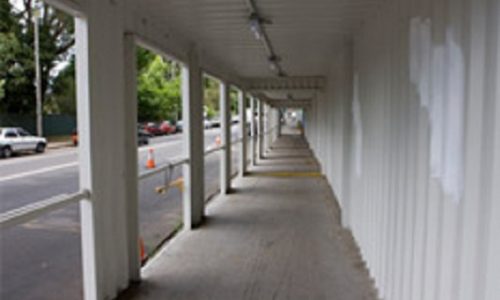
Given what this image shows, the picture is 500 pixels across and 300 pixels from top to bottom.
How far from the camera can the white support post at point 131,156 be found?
3.89 metres

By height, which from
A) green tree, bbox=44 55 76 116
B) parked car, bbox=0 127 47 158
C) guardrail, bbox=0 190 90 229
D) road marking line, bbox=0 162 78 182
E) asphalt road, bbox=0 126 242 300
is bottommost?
asphalt road, bbox=0 126 242 300

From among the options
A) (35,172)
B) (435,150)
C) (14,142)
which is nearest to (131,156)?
(435,150)

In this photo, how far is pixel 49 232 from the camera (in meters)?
5.92

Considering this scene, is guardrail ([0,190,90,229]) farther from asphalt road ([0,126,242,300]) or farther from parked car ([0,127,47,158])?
parked car ([0,127,47,158])

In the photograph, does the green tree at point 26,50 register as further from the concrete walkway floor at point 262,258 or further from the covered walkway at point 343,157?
the concrete walkway floor at point 262,258

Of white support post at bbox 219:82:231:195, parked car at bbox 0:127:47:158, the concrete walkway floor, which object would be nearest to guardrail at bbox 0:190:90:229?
the concrete walkway floor

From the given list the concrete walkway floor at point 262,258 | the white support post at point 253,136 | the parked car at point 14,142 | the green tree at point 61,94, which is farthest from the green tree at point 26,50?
the concrete walkway floor at point 262,258

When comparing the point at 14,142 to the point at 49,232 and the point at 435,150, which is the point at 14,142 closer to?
the point at 49,232

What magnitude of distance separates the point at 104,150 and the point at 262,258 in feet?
7.28

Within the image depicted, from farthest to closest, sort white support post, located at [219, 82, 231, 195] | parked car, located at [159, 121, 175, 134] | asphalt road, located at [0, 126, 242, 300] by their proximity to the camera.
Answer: parked car, located at [159, 121, 175, 134], white support post, located at [219, 82, 231, 195], asphalt road, located at [0, 126, 242, 300]

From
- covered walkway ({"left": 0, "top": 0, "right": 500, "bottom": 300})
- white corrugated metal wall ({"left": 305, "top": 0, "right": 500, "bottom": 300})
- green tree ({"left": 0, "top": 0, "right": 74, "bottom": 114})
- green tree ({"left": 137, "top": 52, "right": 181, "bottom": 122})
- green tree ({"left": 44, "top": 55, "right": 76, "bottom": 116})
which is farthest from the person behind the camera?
green tree ({"left": 137, "top": 52, "right": 181, "bottom": 122})

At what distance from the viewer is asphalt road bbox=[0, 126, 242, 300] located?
4152 mm

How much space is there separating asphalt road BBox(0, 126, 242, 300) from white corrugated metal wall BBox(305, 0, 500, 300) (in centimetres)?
296

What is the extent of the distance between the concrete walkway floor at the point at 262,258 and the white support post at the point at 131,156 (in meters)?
0.29
